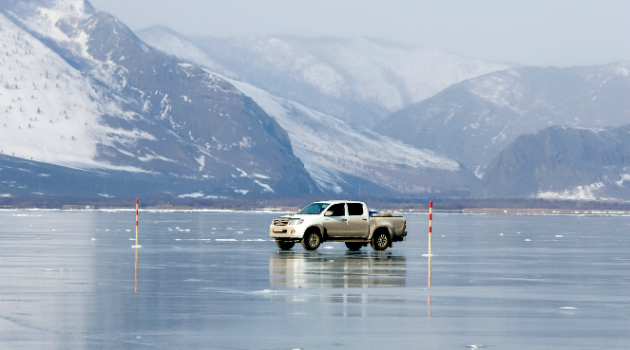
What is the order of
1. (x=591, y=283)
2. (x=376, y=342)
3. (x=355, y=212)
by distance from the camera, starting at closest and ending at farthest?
(x=376, y=342), (x=591, y=283), (x=355, y=212)

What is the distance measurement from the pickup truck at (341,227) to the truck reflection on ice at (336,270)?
860 mm

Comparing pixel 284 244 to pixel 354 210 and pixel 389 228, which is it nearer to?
pixel 354 210

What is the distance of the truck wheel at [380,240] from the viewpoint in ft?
139

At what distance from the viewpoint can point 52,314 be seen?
18.6 m

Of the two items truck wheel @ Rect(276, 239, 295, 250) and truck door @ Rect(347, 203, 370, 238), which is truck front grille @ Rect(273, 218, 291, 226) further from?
truck door @ Rect(347, 203, 370, 238)

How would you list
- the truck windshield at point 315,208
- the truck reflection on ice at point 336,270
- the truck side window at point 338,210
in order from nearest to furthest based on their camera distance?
the truck reflection on ice at point 336,270 < the truck side window at point 338,210 < the truck windshield at point 315,208

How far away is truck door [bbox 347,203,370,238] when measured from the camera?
41625mm

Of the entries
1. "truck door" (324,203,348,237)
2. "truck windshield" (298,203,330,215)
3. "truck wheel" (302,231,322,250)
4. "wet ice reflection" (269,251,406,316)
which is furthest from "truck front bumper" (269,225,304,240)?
"truck windshield" (298,203,330,215)

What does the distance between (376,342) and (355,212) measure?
26443 millimetres

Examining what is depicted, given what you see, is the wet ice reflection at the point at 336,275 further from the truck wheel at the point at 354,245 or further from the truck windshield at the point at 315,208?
the truck wheel at the point at 354,245

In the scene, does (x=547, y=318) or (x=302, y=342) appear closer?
(x=302, y=342)

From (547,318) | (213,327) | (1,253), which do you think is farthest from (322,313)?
(1,253)

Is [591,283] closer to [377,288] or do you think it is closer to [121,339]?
[377,288]

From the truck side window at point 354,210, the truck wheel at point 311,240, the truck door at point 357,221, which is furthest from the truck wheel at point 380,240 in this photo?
the truck wheel at point 311,240
